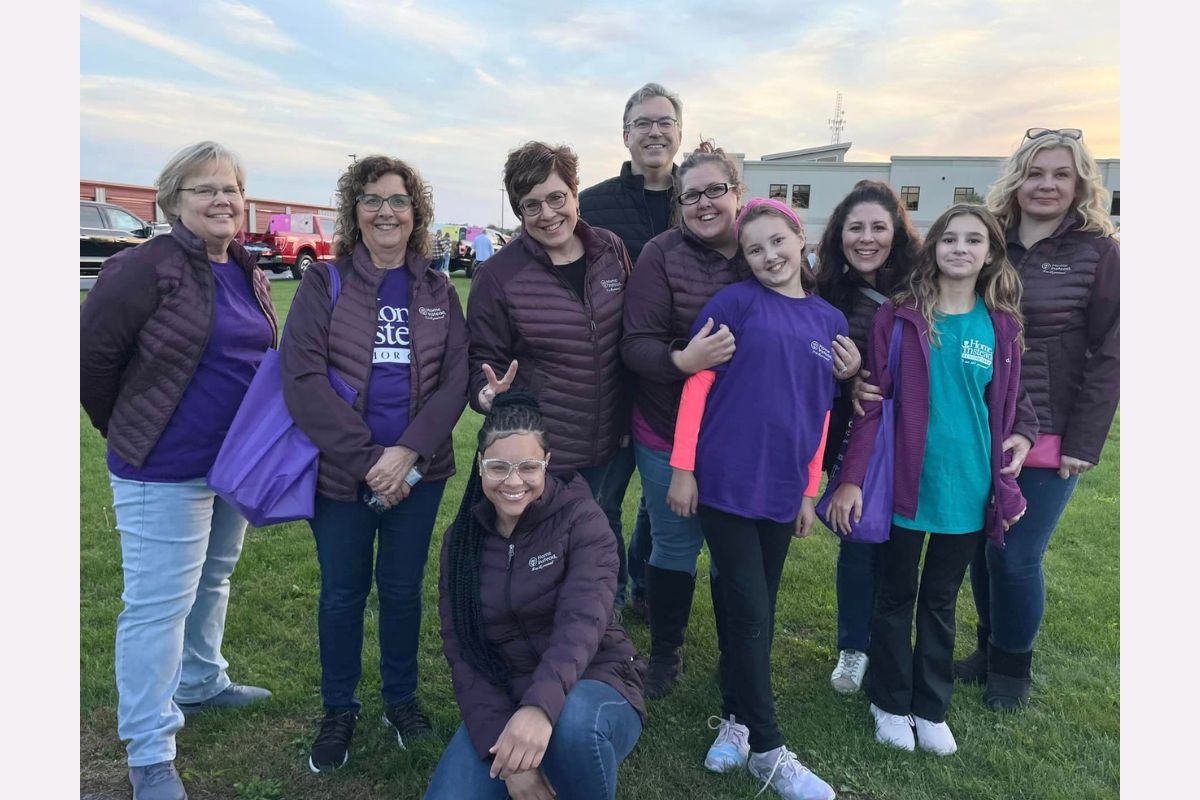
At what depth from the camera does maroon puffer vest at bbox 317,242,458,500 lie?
107 inches

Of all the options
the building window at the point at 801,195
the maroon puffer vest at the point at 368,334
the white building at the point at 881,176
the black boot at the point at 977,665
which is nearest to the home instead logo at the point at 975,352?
the black boot at the point at 977,665

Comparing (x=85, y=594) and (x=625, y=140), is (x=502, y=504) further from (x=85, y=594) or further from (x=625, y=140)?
(x=85, y=594)

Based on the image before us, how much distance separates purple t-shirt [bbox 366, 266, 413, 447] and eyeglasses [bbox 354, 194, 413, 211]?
0.94 ft

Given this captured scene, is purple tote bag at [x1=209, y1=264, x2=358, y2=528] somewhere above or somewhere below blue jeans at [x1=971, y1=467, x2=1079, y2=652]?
above

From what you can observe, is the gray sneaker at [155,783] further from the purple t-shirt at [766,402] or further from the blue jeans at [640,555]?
the blue jeans at [640,555]

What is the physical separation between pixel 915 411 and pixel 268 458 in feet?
7.77

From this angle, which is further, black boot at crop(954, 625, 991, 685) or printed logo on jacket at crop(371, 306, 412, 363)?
black boot at crop(954, 625, 991, 685)

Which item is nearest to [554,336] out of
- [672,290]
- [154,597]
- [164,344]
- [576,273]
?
[576,273]

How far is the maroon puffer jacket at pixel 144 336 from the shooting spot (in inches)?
99.5

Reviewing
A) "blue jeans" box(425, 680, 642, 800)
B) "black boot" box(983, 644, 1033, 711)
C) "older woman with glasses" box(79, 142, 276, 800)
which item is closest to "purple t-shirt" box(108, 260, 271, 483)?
"older woman with glasses" box(79, 142, 276, 800)

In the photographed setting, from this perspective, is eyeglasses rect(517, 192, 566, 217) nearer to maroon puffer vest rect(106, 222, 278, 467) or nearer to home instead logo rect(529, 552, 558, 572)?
maroon puffer vest rect(106, 222, 278, 467)

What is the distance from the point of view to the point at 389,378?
2775 mm

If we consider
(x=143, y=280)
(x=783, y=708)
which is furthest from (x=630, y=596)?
(x=143, y=280)

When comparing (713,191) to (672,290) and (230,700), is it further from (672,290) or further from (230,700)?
(230,700)
